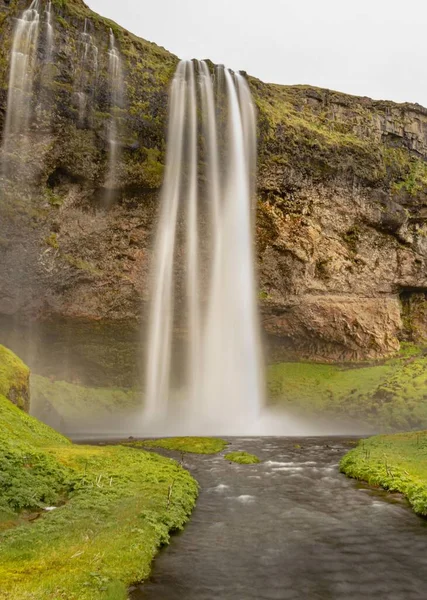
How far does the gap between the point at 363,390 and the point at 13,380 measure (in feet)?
130

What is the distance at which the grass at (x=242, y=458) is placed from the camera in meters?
23.6

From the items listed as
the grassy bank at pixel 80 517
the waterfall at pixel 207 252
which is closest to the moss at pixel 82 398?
the waterfall at pixel 207 252

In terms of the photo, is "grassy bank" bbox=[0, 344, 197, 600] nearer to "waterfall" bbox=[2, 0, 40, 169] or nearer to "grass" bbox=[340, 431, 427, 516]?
"grass" bbox=[340, 431, 427, 516]

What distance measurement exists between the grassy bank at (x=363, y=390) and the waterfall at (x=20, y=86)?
132 feet

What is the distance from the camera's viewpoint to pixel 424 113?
7075 centimetres

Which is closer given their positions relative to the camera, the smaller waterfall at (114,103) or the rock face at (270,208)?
the rock face at (270,208)

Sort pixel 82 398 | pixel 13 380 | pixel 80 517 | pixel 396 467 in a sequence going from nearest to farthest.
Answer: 1. pixel 80 517
2. pixel 396 467
3. pixel 13 380
4. pixel 82 398

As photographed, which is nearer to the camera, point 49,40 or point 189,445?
point 189,445

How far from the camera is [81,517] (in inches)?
499

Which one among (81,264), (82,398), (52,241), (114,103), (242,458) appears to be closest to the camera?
(242,458)

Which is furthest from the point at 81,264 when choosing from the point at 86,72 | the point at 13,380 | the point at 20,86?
the point at 13,380

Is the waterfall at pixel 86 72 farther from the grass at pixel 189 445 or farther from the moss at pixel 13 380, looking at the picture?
the grass at pixel 189 445

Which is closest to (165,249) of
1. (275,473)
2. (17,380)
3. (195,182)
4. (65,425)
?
(195,182)

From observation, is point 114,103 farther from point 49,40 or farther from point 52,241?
point 52,241
